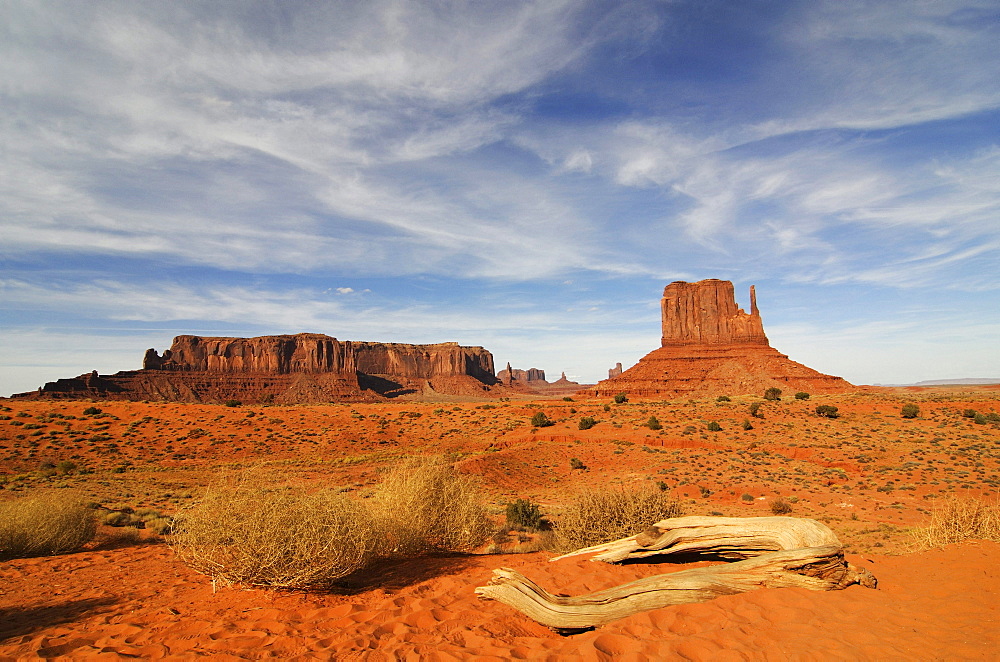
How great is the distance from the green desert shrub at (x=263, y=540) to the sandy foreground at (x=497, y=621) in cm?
33

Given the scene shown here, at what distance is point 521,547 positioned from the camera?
36.8 ft

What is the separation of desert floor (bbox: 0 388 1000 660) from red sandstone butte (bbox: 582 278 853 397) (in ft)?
116

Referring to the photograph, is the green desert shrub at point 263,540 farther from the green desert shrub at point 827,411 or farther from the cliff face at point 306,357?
the cliff face at point 306,357

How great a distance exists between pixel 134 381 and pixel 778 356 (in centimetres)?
11543

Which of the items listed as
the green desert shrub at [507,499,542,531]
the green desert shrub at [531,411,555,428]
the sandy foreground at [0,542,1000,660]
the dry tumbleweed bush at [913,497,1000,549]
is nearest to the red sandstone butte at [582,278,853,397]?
the green desert shrub at [531,411,555,428]

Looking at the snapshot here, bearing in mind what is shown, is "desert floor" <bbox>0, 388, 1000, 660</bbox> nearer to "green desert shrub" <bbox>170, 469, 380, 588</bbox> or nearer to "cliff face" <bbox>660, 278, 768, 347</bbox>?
"green desert shrub" <bbox>170, 469, 380, 588</bbox>

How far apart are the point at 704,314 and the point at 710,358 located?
15288mm

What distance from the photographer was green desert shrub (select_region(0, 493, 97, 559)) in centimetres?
1048

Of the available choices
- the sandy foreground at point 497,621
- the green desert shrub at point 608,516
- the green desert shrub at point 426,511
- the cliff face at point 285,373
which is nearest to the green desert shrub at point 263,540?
the sandy foreground at point 497,621

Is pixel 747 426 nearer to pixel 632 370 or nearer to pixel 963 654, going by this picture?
pixel 963 654

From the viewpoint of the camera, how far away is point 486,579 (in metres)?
7.49

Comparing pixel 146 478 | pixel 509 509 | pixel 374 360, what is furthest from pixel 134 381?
pixel 509 509

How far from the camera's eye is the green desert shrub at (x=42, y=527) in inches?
412

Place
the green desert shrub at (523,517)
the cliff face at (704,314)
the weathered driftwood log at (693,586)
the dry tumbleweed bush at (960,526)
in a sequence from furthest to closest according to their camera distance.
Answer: the cliff face at (704,314) → the green desert shrub at (523,517) → the dry tumbleweed bush at (960,526) → the weathered driftwood log at (693,586)
